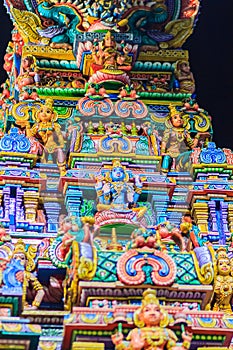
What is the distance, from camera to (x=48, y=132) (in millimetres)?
14883

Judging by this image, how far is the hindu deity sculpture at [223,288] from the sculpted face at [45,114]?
9.87 feet

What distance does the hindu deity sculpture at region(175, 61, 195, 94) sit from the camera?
16.2m

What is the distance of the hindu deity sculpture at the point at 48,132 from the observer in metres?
14.8

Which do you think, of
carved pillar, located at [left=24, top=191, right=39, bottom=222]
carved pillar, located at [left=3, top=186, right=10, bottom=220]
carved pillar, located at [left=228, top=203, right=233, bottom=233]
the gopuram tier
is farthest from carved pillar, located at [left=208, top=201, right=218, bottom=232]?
carved pillar, located at [left=3, top=186, right=10, bottom=220]

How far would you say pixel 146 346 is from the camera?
35.9 ft

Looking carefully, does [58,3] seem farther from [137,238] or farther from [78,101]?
[137,238]

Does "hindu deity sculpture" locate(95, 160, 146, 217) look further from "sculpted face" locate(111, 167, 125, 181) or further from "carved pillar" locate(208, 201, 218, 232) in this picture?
"carved pillar" locate(208, 201, 218, 232)

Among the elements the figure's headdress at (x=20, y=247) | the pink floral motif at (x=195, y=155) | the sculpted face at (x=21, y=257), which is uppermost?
the pink floral motif at (x=195, y=155)

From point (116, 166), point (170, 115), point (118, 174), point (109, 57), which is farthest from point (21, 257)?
point (109, 57)

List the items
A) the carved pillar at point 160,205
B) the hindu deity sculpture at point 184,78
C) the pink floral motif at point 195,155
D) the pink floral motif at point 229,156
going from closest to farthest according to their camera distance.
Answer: the carved pillar at point 160,205, the pink floral motif at point 195,155, the pink floral motif at point 229,156, the hindu deity sculpture at point 184,78

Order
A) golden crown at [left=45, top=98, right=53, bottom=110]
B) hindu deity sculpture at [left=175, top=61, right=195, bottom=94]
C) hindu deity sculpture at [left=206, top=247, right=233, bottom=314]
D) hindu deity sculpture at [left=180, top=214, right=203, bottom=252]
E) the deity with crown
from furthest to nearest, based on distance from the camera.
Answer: hindu deity sculpture at [left=175, top=61, right=195, bottom=94], golden crown at [left=45, top=98, right=53, bottom=110], the deity with crown, hindu deity sculpture at [left=206, top=247, right=233, bottom=314], hindu deity sculpture at [left=180, top=214, right=203, bottom=252]

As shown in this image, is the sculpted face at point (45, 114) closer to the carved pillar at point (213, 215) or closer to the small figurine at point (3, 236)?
the carved pillar at point (213, 215)

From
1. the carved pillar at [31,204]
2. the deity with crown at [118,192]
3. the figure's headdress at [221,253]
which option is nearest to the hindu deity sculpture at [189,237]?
the figure's headdress at [221,253]

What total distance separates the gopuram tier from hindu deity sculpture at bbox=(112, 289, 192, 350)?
11mm
